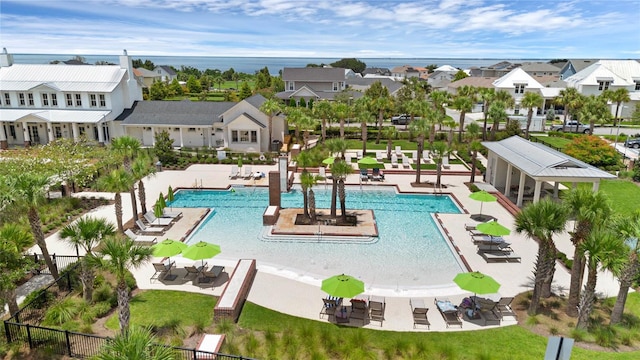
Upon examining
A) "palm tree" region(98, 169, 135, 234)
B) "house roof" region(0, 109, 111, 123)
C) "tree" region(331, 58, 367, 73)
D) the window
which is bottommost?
"palm tree" region(98, 169, 135, 234)

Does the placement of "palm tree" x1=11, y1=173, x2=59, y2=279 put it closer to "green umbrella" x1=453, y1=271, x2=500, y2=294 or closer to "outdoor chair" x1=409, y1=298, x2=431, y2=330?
"outdoor chair" x1=409, y1=298, x2=431, y2=330

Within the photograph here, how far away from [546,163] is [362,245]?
12431 mm

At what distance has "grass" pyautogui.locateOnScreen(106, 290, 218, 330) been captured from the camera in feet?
50.6

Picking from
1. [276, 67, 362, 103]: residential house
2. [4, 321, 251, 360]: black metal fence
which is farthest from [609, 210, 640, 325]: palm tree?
[276, 67, 362, 103]: residential house

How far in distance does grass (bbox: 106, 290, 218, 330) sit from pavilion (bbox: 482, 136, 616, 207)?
19286 mm

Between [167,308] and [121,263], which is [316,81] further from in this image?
[121,263]

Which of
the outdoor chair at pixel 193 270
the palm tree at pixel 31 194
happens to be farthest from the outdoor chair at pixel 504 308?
the palm tree at pixel 31 194

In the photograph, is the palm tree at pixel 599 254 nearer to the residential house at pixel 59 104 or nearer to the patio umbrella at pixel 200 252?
the patio umbrella at pixel 200 252

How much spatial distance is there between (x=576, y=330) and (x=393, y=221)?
1285 cm

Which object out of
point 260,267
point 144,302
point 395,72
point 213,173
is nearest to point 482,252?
point 260,267

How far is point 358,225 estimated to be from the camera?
25266mm

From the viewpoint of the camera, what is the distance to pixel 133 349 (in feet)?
31.9

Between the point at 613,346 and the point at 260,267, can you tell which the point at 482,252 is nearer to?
the point at 613,346

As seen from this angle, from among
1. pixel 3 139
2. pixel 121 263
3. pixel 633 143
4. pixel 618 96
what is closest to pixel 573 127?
pixel 618 96
